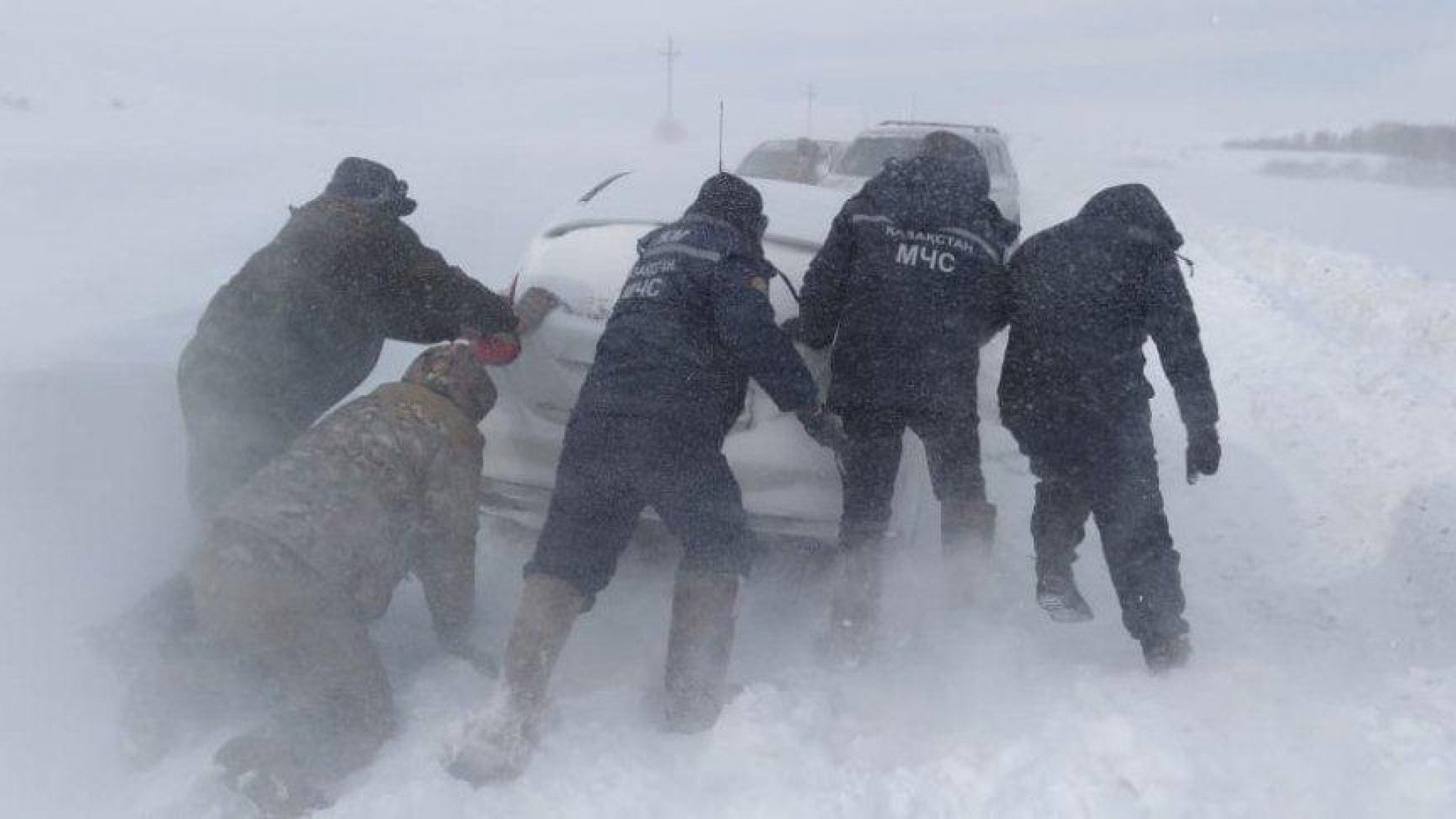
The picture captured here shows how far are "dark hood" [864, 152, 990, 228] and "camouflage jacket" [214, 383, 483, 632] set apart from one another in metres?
1.59

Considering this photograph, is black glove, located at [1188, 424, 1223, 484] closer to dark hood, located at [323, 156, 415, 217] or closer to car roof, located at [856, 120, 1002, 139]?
dark hood, located at [323, 156, 415, 217]

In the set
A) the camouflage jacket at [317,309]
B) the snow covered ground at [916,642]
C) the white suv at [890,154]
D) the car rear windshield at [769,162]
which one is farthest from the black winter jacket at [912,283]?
the car rear windshield at [769,162]

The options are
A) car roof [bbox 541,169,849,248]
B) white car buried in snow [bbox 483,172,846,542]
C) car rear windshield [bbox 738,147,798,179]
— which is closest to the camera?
white car buried in snow [bbox 483,172,846,542]

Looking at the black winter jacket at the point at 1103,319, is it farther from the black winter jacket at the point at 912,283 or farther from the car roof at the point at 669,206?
the car roof at the point at 669,206

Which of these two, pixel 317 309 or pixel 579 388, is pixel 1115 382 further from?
pixel 317 309

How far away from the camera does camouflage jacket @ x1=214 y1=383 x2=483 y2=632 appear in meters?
2.97

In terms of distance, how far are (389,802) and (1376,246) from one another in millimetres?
15511

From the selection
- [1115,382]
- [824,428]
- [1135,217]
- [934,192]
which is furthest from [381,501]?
[1135,217]

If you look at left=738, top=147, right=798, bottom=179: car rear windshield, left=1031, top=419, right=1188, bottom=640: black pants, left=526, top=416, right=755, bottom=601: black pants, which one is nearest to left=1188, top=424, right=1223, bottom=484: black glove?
left=1031, top=419, right=1188, bottom=640: black pants

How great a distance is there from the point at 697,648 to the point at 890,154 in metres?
8.05

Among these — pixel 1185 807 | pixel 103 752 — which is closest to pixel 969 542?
pixel 1185 807

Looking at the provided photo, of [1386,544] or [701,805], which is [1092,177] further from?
[701,805]

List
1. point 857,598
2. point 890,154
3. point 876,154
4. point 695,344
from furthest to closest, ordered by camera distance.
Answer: point 876,154, point 890,154, point 857,598, point 695,344

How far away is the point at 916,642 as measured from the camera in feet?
12.7
